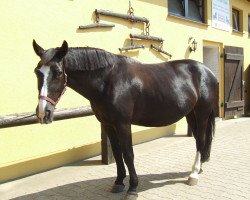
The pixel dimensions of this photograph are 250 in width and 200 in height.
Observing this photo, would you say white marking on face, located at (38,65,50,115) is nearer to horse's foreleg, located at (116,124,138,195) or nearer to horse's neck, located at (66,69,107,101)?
horse's neck, located at (66,69,107,101)

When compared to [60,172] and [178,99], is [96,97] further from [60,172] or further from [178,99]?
[60,172]

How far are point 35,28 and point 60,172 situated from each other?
6.98 ft

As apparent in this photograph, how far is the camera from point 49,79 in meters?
3.00

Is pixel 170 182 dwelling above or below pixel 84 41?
below

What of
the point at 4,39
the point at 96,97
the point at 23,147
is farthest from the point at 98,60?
the point at 23,147

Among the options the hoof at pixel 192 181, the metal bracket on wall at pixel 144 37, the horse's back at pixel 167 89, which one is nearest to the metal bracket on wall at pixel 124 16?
the metal bracket on wall at pixel 144 37

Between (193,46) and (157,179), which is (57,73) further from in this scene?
(193,46)

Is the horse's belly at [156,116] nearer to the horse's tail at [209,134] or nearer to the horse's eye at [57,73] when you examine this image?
the horse's tail at [209,134]

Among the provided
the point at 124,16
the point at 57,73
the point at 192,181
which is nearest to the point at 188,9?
the point at 124,16

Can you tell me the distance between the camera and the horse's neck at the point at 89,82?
334cm

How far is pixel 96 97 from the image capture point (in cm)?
344

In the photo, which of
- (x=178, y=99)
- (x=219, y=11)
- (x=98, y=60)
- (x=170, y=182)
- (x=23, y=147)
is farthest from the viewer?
(x=219, y=11)

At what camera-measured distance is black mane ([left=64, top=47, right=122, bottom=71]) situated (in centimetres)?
326

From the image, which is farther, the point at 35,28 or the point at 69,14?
the point at 69,14
